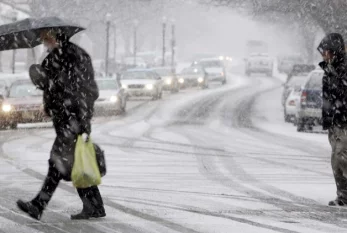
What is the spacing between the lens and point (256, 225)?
8852mm

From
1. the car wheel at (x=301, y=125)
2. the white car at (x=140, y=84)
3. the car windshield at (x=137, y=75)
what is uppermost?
the car wheel at (x=301, y=125)

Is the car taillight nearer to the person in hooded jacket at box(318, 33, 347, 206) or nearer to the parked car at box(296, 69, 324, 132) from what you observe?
the parked car at box(296, 69, 324, 132)

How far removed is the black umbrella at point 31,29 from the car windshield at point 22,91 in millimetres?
18585

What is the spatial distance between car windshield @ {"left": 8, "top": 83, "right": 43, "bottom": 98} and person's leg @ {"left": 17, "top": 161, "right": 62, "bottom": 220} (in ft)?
64.7

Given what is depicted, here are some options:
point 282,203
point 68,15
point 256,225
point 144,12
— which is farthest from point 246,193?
point 144,12

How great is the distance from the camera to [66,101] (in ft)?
29.7

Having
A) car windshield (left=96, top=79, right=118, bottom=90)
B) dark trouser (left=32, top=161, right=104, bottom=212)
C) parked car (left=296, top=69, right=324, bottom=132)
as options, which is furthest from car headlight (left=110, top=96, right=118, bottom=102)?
dark trouser (left=32, top=161, right=104, bottom=212)

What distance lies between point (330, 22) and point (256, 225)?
27.6 meters

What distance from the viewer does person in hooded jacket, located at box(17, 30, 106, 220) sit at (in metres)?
9.02

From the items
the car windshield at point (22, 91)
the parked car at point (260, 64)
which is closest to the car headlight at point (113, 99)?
the car windshield at point (22, 91)

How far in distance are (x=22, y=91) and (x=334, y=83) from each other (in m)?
19.5

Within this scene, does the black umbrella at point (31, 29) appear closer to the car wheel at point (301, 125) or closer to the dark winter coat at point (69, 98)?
the dark winter coat at point (69, 98)

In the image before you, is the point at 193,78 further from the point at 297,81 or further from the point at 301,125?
the point at 301,125

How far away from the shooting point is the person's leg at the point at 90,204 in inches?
360
